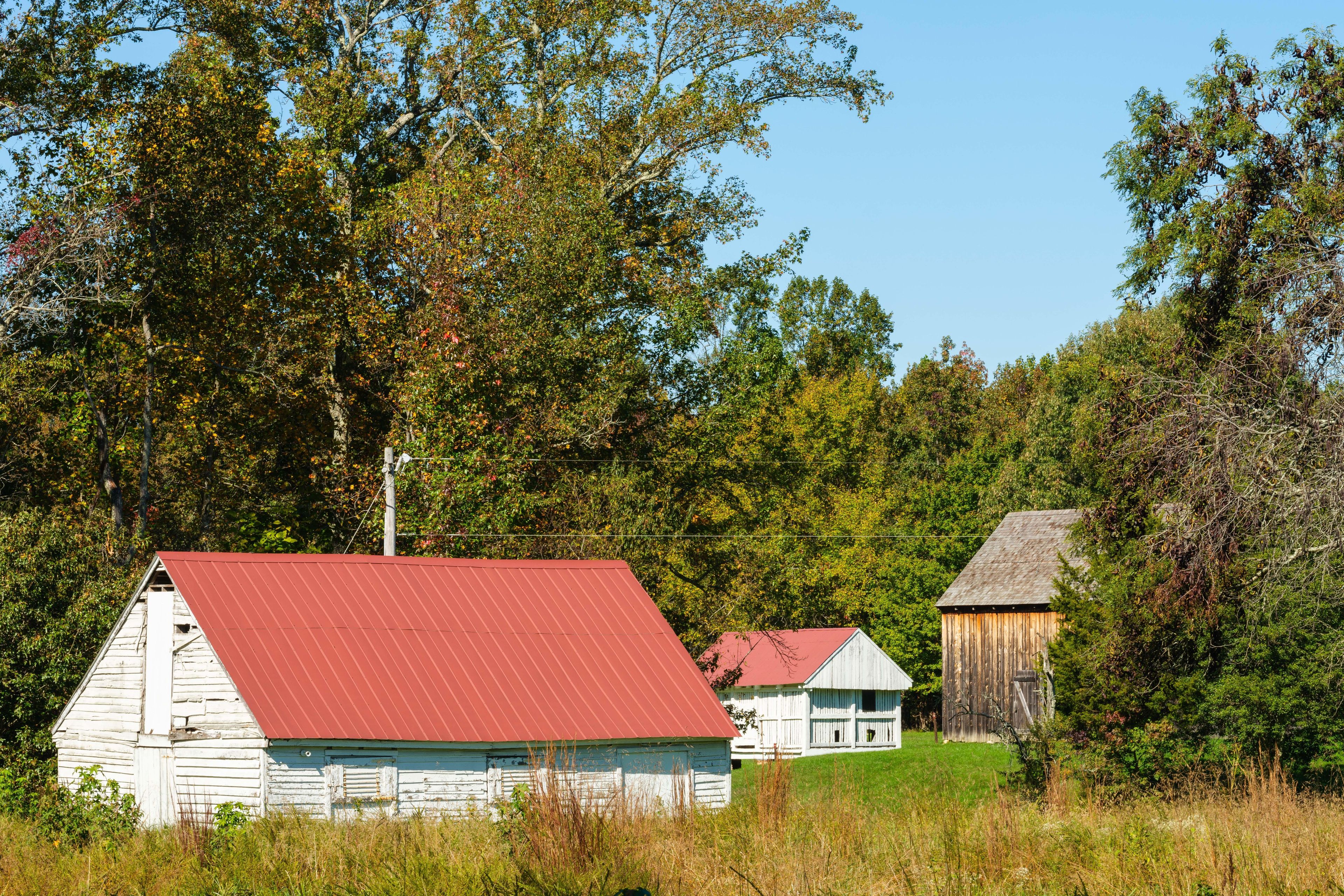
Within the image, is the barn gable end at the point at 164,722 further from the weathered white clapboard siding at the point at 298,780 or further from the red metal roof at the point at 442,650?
the red metal roof at the point at 442,650

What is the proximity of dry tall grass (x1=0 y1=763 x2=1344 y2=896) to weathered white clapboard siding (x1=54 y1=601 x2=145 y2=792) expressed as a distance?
20.8 ft

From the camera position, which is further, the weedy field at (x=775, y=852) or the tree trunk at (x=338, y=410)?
the tree trunk at (x=338, y=410)

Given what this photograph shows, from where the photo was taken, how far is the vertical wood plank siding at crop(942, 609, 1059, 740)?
40594 mm

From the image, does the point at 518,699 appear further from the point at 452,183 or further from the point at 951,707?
the point at 951,707

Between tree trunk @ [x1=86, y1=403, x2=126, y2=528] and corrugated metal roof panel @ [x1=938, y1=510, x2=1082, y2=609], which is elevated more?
tree trunk @ [x1=86, y1=403, x2=126, y2=528]

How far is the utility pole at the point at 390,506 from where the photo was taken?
88.0 feet

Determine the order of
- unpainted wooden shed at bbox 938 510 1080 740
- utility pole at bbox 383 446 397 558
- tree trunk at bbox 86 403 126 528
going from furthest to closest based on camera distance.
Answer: unpainted wooden shed at bbox 938 510 1080 740 < tree trunk at bbox 86 403 126 528 < utility pole at bbox 383 446 397 558

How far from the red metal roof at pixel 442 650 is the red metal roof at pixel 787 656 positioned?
24016mm

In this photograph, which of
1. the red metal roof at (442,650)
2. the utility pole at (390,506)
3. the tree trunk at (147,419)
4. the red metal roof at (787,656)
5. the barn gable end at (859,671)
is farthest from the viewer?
the barn gable end at (859,671)

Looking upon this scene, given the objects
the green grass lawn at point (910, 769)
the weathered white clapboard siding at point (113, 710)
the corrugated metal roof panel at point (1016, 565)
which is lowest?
the green grass lawn at point (910, 769)

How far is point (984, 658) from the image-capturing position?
41.9 m

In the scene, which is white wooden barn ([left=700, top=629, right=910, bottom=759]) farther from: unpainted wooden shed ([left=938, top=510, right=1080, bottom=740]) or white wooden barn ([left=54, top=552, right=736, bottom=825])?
white wooden barn ([left=54, top=552, right=736, bottom=825])

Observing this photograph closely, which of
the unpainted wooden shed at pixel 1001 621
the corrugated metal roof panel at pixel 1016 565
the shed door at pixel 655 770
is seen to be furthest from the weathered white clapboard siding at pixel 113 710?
the corrugated metal roof panel at pixel 1016 565

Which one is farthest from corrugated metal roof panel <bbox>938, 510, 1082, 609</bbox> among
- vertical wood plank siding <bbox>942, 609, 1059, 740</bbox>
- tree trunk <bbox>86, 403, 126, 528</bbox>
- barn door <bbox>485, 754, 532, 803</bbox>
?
tree trunk <bbox>86, 403, 126, 528</bbox>
